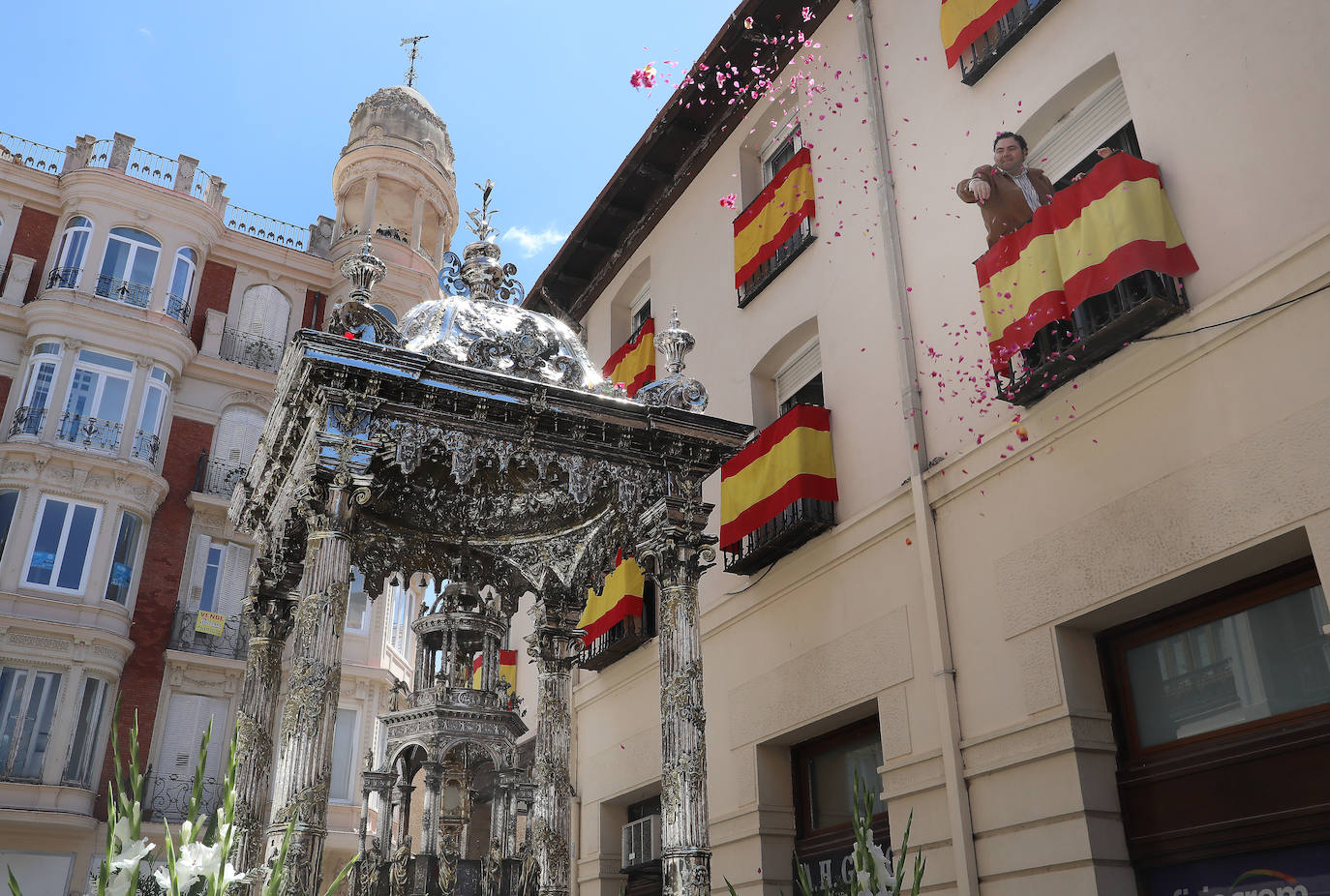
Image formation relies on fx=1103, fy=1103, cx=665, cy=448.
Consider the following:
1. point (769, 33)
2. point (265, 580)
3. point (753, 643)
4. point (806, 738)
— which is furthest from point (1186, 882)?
point (769, 33)

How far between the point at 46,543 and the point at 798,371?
16.7 m

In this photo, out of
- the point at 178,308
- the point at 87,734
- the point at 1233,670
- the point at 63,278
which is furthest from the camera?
the point at 178,308

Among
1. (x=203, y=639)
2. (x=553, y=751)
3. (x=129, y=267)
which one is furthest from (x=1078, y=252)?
(x=129, y=267)

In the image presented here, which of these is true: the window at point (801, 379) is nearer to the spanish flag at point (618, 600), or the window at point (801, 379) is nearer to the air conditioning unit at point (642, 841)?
the spanish flag at point (618, 600)

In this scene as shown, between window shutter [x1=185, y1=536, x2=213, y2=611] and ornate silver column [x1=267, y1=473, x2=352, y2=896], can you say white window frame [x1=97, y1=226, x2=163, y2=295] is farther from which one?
ornate silver column [x1=267, y1=473, x2=352, y2=896]

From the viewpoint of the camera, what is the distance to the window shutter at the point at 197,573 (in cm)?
2411

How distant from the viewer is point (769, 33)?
1529 centimetres

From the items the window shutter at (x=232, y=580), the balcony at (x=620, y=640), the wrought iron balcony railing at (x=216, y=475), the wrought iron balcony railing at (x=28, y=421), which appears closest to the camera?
the balcony at (x=620, y=640)

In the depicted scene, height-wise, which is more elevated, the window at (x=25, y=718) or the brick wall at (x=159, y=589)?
the brick wall at (x=159, y=589)

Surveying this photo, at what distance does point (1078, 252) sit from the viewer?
358 inches

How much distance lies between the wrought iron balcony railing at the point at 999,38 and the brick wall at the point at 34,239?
21.5 meters

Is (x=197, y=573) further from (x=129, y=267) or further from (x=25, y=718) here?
(x=129, y=267)

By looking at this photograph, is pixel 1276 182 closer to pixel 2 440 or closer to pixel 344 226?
pixel 2 440

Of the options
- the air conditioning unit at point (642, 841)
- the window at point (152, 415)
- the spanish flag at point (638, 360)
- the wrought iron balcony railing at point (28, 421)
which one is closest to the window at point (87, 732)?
the window at point (152, 415)
